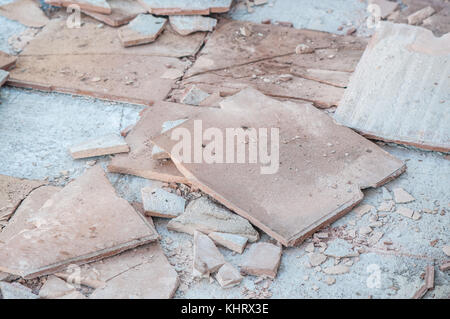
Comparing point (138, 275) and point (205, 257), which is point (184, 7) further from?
point (138, 275)

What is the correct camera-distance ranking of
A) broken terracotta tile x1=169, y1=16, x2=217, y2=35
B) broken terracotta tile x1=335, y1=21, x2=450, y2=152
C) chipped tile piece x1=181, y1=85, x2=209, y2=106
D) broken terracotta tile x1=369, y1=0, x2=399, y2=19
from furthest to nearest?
broken terracotta tile x1=369, y1=0, x2=399, y2=19
broken terracotta tile x1=169, y1=16, x2=217, y2=35
chipped tile piece x1=181, y1=85, x2=209, y2=106
broken terracotta tile x1=335, y1=21, x2=450, y2=152

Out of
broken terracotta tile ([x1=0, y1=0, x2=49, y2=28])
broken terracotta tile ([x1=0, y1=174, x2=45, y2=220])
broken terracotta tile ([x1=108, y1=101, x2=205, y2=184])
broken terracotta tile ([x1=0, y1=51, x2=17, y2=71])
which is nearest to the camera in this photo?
broken terracotta tile ([x1=0, y1=174, x2=45, y2=220])

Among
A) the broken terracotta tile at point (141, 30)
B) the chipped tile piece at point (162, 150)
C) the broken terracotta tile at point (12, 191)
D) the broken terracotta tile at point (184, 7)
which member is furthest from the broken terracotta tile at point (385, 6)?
the broken terracotta tile at point (12, 191)

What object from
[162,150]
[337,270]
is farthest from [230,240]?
[162,150]

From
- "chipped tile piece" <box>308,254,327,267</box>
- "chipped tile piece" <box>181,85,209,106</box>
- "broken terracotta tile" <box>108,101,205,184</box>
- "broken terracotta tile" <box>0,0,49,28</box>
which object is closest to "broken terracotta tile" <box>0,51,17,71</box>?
"broken terracotta tile" <box>0,0,49,28</box>

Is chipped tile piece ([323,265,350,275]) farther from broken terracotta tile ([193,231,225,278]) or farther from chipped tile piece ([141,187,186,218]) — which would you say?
chipped tile piece ([141,187,186,218])

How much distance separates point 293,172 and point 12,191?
6.79 feet

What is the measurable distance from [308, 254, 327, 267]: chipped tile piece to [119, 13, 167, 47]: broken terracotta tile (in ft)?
10.1

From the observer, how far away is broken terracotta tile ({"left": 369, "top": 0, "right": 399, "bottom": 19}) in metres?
5.64

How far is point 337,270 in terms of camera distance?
317 centimetres

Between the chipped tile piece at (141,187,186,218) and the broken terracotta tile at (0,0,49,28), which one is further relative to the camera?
the broken terracotta tile at (0,0,49,28)

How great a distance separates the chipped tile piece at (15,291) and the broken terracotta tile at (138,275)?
1.22 feet

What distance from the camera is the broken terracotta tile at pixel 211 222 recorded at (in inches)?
131

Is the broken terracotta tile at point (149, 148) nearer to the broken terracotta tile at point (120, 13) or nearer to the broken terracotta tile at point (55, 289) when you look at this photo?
the broken terracotta tile at point (55, 289)
